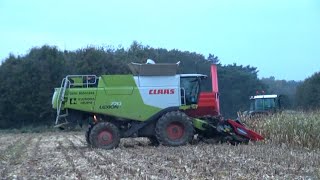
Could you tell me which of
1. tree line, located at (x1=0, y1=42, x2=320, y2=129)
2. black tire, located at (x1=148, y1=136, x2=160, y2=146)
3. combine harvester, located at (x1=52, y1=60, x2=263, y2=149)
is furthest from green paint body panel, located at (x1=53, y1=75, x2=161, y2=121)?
tree line, located at (x1=0, y1=42, x2=320, y2=129)

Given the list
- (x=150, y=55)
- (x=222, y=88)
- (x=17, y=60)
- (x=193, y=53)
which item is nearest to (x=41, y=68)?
(x=17, y=60)

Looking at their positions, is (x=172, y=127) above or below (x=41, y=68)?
below

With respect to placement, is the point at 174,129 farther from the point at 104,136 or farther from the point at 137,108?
the point at 104,136

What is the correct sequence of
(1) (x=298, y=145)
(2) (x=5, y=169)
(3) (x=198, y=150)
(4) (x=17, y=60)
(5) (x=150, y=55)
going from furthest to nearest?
(5) (x=150, y=55), (4) (x=17, y=60), (1) (x=298, y=145), (3) (x=198, y=150), (2) (x=5, y=169)

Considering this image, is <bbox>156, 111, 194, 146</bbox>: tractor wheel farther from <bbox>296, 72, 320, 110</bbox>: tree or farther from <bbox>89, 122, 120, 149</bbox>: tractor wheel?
<bbox>296, 72, 320, 110</bbox>: tree

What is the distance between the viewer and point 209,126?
1872cm

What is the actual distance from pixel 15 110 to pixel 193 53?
98.4 ft

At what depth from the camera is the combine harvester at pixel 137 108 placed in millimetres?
17969

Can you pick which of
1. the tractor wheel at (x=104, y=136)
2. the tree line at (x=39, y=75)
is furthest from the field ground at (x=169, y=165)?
the tree line at (x=39, y=75)

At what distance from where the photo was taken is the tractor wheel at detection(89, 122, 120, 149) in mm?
17797

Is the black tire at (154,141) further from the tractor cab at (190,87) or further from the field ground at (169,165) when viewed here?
the field ground at (169,165)

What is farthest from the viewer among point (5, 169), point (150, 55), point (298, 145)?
point (150, 55)

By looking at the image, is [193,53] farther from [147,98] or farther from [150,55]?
[147,98]

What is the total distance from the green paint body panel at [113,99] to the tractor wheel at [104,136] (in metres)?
0.48
